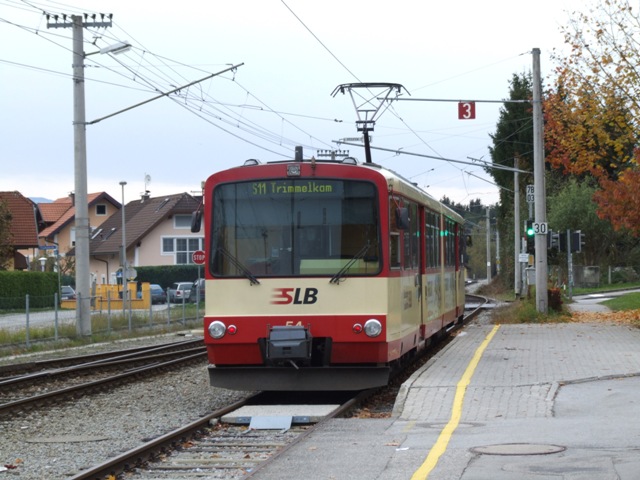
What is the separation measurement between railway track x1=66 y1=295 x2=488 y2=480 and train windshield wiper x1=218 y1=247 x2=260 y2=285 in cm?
191

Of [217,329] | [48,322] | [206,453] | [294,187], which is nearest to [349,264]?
[294,187]

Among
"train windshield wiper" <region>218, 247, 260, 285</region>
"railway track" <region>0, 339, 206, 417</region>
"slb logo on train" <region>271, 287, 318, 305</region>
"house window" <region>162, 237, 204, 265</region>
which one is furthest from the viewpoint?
"house window" <region>162, 237, 204, 265</region>

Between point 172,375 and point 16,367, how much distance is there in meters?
3.38

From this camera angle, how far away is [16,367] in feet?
68.1

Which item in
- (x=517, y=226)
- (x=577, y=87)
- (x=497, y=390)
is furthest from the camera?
(x=517, y=226)

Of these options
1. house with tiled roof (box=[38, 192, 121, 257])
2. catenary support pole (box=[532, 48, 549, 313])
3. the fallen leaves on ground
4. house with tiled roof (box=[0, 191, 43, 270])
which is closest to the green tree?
house with tiled roof (box=[0, 191, 43, 270])

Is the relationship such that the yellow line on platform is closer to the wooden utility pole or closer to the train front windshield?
the train front windshield

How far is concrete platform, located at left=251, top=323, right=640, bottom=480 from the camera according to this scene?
27.6 feet

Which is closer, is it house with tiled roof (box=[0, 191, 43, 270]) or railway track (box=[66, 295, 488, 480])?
railway track (box=[66, 295, 488, 480])

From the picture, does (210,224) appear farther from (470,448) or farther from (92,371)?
(92,371)

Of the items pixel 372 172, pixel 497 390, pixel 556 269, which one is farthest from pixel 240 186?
pixel 556 269

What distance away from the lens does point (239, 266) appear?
13898 millimetres

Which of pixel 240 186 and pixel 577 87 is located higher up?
pixel 577 87

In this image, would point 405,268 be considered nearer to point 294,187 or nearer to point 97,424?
point 294,187
